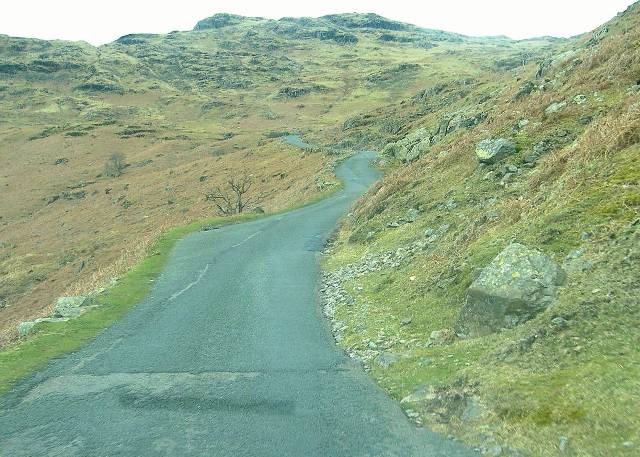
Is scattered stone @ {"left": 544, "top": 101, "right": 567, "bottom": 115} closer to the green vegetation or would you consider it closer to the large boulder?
the large boulder

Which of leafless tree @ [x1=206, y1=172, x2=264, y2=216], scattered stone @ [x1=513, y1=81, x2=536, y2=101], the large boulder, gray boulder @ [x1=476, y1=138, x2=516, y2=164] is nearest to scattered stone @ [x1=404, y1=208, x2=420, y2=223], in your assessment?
gray boulder @ [x1=476, y1=138, x2=516, y2=164]

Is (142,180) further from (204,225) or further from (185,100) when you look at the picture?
(185,100)

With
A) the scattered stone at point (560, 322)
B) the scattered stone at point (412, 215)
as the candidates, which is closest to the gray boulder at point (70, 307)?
the scattered stone at point (412, 215)

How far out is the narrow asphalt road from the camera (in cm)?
799

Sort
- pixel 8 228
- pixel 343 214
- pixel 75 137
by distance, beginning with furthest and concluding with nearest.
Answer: pixel 75 137, pixel 8 228, pixel 343 214

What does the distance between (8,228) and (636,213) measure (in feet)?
223

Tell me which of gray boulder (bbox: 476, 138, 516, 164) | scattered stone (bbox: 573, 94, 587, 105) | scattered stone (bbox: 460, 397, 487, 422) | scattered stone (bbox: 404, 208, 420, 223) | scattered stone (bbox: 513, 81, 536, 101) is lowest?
scattered stone (bbox: 460, 397, 487, 422)

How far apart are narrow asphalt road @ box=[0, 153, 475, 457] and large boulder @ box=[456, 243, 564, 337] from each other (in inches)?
99.2

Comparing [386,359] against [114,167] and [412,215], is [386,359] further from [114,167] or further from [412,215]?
[114,167]

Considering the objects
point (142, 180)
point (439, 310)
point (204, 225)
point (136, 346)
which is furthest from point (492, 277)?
point (142, 180)

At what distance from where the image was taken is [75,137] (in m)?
116

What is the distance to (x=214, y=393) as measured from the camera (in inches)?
392

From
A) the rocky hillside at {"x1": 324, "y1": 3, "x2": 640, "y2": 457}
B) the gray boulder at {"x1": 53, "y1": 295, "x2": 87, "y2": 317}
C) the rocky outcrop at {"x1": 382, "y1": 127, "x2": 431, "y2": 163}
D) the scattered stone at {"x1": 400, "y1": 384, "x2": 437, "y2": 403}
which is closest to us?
the rocky hillside at {"x1": 324, "y1": 3, "x2": 640, "y2": 457}

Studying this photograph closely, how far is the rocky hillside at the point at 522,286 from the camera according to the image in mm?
7109
